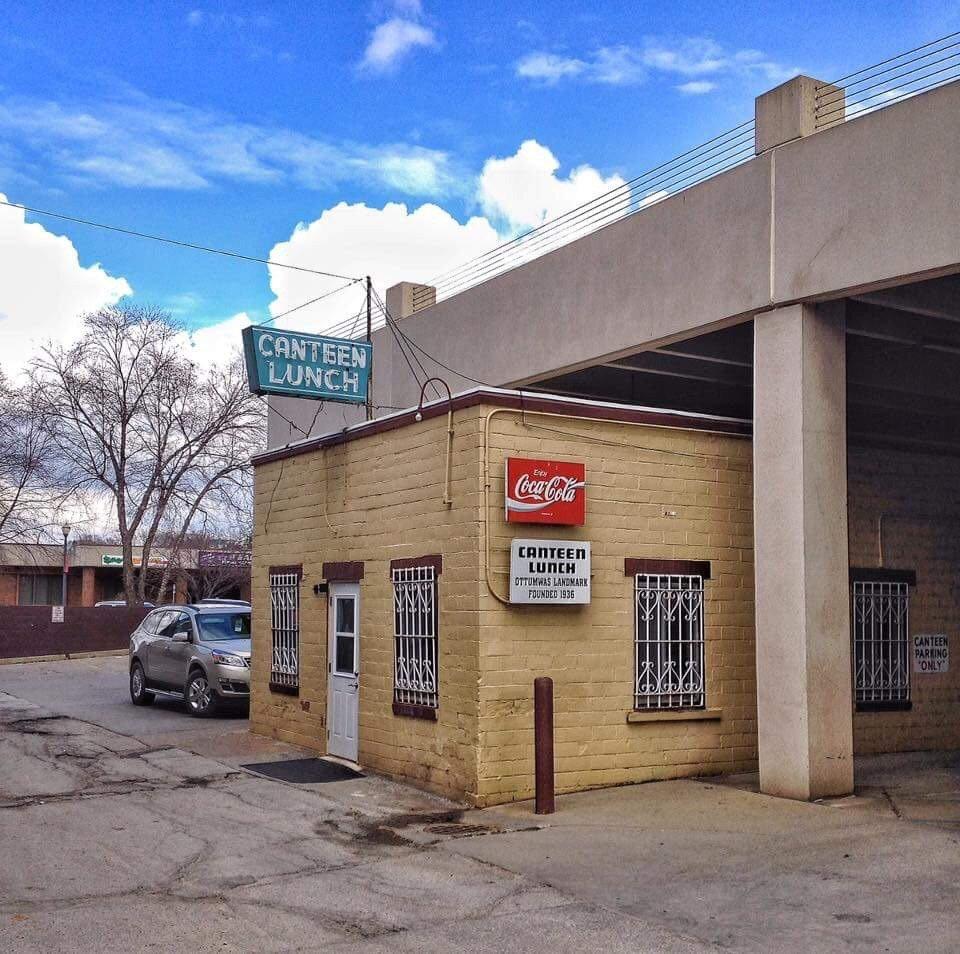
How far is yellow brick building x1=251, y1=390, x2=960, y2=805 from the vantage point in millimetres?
11180

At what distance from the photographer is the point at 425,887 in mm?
7906

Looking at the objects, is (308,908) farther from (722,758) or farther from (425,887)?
(722,758)

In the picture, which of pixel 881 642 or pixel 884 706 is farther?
pixel 881 642

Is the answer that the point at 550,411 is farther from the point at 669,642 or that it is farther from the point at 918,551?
the point at 918,551

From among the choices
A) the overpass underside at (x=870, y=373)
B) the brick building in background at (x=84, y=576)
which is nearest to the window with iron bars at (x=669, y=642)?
the overpass underside at (x=870, y=373)

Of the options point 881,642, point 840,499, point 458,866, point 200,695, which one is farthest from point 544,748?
point 200,695

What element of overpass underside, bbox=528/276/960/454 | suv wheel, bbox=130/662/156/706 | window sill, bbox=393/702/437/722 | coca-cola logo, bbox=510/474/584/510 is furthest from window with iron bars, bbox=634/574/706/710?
suv wheel, bbox=130/662/156/706

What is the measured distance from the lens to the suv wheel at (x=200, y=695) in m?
17.7

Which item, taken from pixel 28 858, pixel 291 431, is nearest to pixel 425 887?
pixel 28 858

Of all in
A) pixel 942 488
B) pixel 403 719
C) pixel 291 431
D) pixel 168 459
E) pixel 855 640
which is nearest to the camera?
pixel 403 719

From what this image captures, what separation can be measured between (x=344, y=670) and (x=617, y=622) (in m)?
3.63

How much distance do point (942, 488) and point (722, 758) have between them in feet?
18.0

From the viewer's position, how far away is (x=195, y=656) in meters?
18.2

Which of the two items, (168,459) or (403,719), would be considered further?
(168,459)
